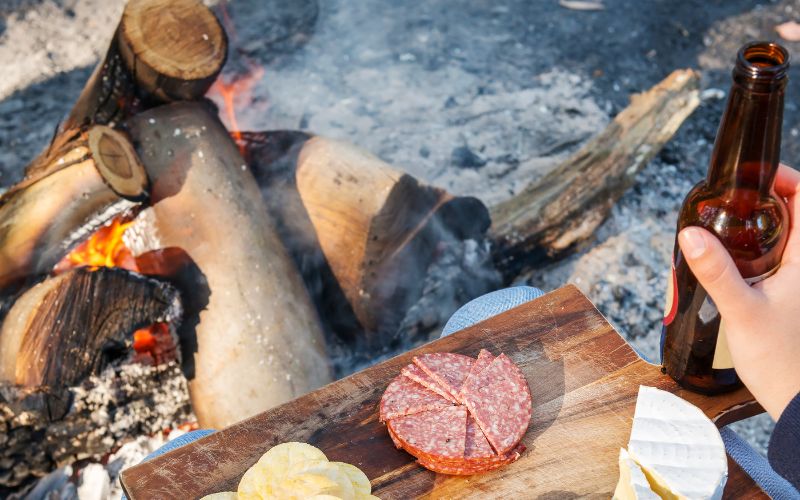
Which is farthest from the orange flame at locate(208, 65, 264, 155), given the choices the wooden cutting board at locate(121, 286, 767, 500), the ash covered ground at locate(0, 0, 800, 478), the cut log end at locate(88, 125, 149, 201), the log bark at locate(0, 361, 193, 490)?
the wooden cutting board at locate(121, 286, 767, 500)

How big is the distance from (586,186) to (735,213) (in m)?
1.85

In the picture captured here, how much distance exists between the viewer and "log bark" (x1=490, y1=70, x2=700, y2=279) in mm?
3518

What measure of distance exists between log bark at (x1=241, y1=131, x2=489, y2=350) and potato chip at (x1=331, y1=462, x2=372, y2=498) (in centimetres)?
144

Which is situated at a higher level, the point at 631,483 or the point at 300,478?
the point at 300,478

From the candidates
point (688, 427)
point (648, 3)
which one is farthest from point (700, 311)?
point (648, 3)

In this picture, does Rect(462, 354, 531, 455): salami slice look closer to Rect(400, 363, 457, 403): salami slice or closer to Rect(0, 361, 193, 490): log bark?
Rect(400, 363, 457, 403): salami slice

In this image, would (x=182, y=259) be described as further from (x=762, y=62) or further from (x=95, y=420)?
(x=762, y=62)

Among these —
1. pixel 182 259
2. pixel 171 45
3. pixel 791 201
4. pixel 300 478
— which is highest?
pixel 171 45

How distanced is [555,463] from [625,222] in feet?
7.81

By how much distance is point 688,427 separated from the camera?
1762 millimetres

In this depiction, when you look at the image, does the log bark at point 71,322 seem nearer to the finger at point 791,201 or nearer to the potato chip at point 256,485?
the potato chip at point 256,485

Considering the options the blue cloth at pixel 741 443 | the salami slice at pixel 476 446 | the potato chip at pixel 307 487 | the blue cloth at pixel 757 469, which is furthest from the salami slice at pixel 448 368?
the blue cloth at pixel 757 469

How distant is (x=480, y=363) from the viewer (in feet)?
6.59

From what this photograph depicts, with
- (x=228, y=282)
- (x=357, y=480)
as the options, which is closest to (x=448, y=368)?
(x=357, y=480)
